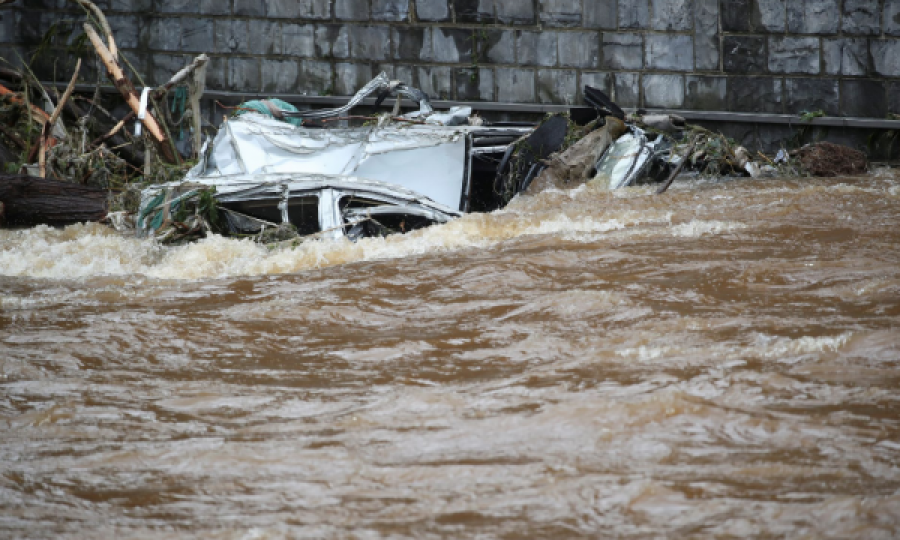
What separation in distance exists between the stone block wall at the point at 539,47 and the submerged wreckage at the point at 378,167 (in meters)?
2.39

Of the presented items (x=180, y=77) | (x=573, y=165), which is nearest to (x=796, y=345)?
(x=573, y=165)

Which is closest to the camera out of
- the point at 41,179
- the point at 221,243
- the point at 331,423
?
the point at 331,423

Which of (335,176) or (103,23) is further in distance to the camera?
(103,23)

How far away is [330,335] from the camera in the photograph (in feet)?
15.0

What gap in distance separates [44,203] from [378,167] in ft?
12.4

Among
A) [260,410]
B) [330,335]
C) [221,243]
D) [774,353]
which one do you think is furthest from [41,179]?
[774,353]

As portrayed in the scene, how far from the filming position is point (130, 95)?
925cm

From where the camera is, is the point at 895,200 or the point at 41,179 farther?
the point at 41,179

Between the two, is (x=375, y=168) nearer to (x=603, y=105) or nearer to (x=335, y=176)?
(x=335, y=176)

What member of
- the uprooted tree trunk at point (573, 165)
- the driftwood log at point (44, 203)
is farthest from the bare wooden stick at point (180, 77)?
the uprooted tree trunk at point (573, 165)

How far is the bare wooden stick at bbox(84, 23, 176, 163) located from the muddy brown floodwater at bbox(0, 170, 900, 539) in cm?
308

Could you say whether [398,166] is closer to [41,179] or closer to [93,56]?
[41,179]

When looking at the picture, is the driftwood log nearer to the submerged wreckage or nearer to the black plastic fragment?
A: the submerged wreckage

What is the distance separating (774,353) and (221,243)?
465cm
